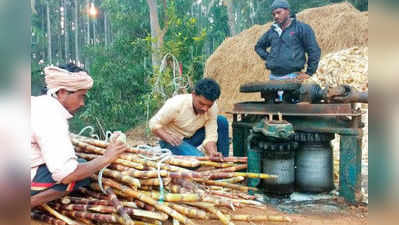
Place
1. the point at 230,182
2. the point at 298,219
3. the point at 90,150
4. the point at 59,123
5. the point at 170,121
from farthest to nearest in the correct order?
the point at 170,121 → the point at 230,182 → the point at 90,150 → the point at 298,219 → the point at 59,123

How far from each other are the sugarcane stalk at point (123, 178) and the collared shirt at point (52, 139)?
1.23ft

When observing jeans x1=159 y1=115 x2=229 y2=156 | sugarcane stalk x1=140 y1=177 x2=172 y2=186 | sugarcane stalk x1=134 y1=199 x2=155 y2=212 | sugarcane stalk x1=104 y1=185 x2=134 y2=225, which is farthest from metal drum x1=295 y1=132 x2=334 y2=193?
sugarcane stalk x1=104 y1=185 x2=134 y2=225

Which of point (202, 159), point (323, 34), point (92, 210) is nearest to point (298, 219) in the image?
point (202, 159)

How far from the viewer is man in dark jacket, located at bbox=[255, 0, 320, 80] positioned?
4.22 meters

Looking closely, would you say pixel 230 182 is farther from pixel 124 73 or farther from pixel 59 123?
pixel 124 73

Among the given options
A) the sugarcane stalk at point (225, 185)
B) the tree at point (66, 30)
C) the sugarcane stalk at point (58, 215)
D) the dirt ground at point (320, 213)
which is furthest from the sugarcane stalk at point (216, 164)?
the tree at point (66, 30)

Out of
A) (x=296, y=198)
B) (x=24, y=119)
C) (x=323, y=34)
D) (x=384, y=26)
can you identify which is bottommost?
(x=296, y=198)

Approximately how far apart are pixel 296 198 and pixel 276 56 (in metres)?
1.95

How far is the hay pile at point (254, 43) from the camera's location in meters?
10.2

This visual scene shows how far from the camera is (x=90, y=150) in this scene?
2.98m

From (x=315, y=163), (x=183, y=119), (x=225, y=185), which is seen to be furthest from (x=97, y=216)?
(x=315, y=163)

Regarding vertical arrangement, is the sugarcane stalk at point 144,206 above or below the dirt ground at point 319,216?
above

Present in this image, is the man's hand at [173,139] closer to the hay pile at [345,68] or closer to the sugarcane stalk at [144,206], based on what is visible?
the sugarcane stalk at [144,206]

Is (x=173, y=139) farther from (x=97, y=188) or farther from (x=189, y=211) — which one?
(x=189, y=211)
